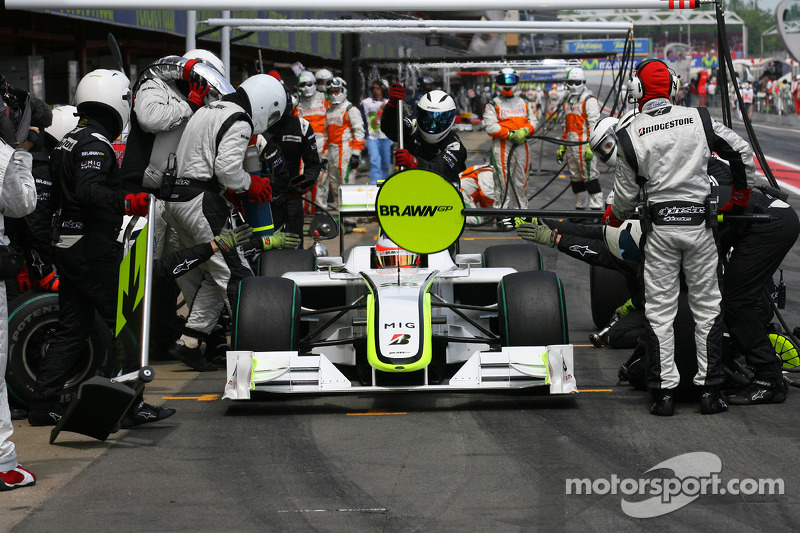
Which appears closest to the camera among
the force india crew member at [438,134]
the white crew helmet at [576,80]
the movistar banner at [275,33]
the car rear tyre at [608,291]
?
the car rear tyre at [608,291]

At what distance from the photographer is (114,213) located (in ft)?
22.7

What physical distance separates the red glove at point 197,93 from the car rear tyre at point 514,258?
2.44 m

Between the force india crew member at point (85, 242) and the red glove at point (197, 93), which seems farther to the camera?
the red glove at point (197, 93)

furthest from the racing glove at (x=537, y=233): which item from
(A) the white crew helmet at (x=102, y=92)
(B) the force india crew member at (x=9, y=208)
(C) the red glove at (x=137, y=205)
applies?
(B) the force india crew member at (x=9, y=208)

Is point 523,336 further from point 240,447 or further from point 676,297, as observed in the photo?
point 240,447

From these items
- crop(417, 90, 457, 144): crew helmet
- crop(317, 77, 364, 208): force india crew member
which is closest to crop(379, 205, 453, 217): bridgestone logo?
crop(417, 90, 457, 144): crew helmet

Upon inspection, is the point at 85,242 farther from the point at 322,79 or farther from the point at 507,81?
the point at 322,79

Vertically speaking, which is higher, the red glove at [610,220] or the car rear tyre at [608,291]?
the red glove at [610,220]

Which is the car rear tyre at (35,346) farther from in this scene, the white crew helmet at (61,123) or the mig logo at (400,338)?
the mig logo at (400,338)

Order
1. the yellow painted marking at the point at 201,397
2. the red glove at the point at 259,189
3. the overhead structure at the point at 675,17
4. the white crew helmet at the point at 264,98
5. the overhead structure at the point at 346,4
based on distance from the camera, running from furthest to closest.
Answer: the overhead structure at the point at 675,17, the white crew helmet at the point at 264,98, the red glove at the point at 259,189, the overhead structure at the point at 346,4, the yellow painted marking at the point at 201,397

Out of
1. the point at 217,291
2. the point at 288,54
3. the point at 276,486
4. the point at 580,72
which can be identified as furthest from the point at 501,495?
the point at 288,54

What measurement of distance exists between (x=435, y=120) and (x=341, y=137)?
6.67 m

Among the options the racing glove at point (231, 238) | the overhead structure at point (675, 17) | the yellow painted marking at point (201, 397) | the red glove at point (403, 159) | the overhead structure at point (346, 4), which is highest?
the overhead structure at point (675, 17)

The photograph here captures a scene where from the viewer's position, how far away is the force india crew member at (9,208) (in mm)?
5477
